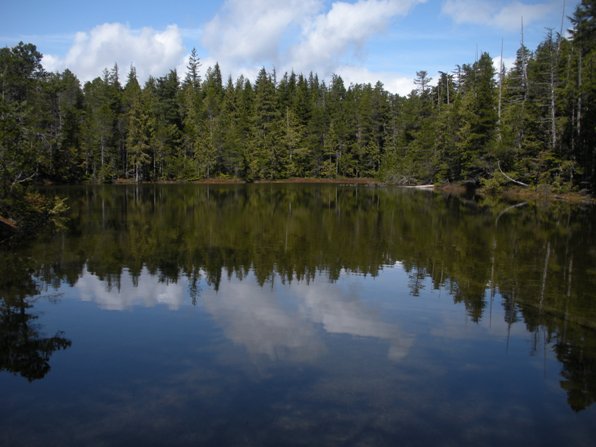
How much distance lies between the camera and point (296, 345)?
10.0 metres

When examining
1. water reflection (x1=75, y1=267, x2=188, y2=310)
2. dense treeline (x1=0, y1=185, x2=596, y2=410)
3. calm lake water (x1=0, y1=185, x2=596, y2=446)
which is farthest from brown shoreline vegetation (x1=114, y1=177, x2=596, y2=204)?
water reflection (x1=75, y1=267, x2=188, y2=310)

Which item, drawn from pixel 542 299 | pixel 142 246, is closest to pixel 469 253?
pixel 542 299

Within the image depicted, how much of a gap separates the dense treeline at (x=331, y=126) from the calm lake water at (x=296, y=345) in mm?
29457

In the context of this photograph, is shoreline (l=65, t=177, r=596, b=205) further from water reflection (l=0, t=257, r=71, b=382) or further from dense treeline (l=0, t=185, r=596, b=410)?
water reflection (l=0, t=257, r=71, b=382)

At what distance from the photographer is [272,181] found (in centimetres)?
9106

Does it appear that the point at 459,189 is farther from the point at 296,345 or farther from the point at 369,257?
the point at 296,345

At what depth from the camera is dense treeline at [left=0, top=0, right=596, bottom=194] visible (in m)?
48.6

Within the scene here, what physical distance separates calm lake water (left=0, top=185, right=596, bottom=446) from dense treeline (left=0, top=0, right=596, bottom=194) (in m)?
29.5

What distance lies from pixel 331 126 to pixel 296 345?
3474 inches

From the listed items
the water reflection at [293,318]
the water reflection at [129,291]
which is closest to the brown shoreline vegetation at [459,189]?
the water reflection at [293,318]

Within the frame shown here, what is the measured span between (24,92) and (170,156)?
33355mm

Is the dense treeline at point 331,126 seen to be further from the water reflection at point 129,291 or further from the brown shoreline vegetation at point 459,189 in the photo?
the water reflection at point 129,291

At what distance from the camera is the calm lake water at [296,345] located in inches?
276

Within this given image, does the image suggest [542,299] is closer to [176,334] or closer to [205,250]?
[176,334]
